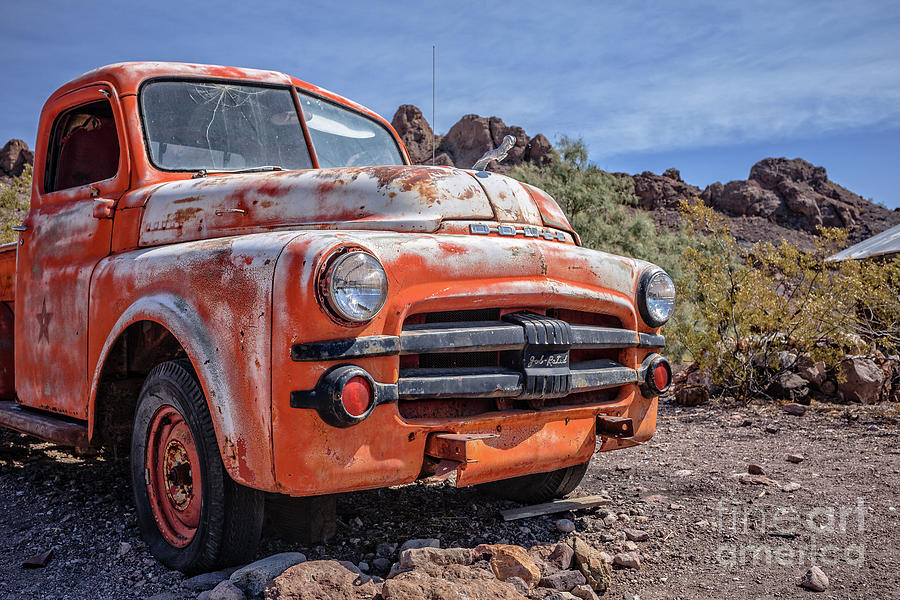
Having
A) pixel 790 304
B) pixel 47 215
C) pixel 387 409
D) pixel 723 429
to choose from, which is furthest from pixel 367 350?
pixel 790 304

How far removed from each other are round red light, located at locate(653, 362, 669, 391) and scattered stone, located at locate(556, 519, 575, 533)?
2.46 ft

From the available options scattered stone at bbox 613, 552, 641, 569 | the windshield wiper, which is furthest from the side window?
scattered stone at bbox 613, 552, 641, 569

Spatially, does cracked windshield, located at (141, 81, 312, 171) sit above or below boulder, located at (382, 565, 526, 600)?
above

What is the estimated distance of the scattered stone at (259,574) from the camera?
7.87 feet

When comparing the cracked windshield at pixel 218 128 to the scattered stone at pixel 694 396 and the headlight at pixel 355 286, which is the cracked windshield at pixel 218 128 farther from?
the scattered stone at pixel 694 396

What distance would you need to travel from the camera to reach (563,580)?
262 centimetres

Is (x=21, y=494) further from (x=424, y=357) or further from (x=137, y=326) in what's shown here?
(x=424, y=357)

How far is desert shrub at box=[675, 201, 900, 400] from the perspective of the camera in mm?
6922

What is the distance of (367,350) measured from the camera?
236 cm

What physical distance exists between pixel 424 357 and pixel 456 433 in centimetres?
29

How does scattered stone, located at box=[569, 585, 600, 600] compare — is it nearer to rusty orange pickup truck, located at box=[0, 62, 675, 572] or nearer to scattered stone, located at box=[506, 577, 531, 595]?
scattered stone, located at box=[506, 577, 531, 595]

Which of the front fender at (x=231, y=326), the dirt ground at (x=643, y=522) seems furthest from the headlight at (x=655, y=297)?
the front fender at (x=231, y=326)

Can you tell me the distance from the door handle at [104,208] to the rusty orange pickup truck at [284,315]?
16 mm

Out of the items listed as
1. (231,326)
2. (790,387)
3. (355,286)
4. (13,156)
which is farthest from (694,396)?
(13,156)
